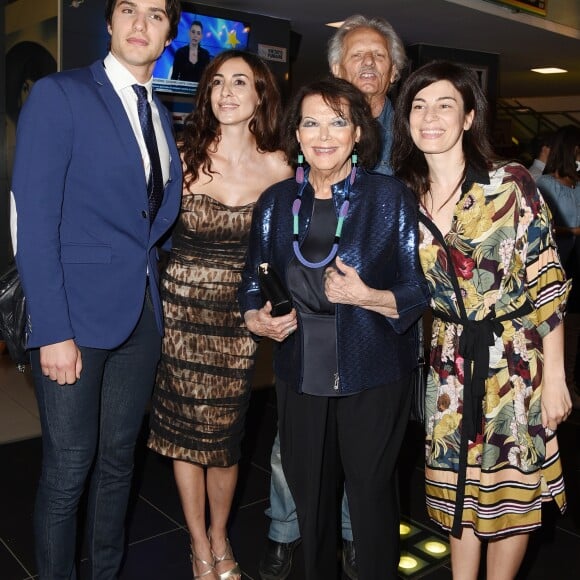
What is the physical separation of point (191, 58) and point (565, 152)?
3.38 meters

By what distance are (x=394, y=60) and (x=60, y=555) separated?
7.18ft

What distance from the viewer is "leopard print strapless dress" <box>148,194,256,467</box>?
2398 mm

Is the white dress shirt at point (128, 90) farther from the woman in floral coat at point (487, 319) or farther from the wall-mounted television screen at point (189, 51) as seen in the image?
the wall-mounted television screen at point (189, 51)

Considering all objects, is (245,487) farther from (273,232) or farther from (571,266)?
(571,266)

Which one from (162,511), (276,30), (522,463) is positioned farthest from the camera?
(276,30)

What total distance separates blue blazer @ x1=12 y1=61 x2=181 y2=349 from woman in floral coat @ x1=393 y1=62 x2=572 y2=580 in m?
0.87

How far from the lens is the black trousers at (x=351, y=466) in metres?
2.04

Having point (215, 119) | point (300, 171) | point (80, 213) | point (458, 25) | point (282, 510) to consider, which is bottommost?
point (282, 510)

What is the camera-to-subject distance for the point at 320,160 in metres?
2.04

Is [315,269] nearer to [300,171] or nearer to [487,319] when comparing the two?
[300,171]

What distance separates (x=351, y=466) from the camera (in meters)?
2.07

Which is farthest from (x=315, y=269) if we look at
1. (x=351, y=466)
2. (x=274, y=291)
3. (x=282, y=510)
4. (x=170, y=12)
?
(x=282, y=510)

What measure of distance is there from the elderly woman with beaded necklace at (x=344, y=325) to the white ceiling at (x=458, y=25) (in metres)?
4.89

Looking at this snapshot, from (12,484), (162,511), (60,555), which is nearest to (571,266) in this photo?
(162,511)
